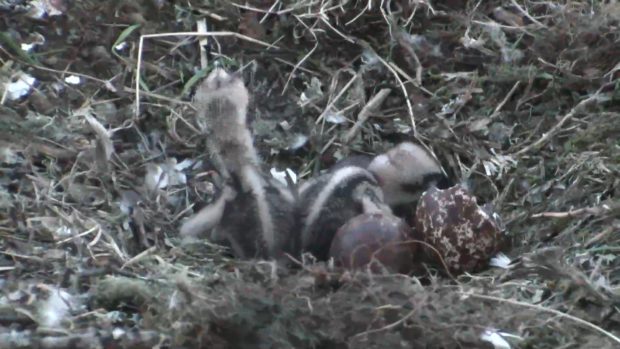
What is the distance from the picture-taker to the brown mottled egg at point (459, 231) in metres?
3.94

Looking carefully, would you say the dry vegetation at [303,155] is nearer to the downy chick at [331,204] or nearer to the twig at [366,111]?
the twig at [366,111]

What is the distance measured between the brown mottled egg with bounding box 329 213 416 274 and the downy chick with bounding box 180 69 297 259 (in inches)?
9.9

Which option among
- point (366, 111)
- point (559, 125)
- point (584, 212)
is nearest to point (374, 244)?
point (584, 212)

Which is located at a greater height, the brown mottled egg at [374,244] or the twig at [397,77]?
the twig at [397,77]

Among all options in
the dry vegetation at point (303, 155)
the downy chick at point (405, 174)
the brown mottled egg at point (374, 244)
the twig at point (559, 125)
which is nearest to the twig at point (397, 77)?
the dry vegetation at point (303, 155)

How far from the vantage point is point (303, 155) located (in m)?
4.66

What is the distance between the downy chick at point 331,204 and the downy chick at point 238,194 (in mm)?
56

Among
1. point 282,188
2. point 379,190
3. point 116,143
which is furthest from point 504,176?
point 116,143

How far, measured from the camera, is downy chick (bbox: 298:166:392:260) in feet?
13.5

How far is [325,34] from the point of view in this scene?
5.05 m

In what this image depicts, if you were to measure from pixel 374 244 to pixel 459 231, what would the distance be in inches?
11.3

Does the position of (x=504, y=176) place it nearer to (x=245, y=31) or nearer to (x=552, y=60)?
(x=552, y=60)

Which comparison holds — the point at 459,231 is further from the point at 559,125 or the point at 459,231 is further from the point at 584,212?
the point at 559,125

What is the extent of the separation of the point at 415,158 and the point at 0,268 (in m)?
1.48
